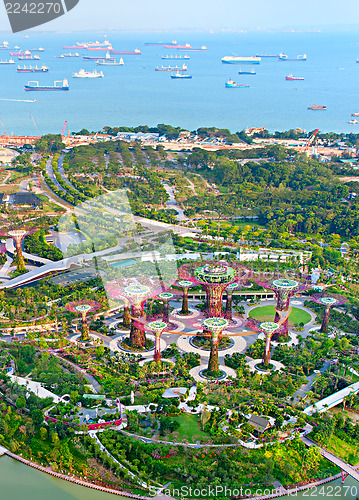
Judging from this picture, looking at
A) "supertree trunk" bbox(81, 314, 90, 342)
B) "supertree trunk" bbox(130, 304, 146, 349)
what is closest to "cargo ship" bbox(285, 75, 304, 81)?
"supertree trunk" bbox(130, 304, 146, 349)

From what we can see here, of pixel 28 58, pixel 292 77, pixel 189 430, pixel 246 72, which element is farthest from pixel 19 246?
pixel 28 58

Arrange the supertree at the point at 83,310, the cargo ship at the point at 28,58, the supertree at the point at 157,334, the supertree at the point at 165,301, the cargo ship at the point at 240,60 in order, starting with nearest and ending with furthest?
the supertree at the point at 157,334, the supertree at the point at 83,310, the supertree at the point at 165,301, the cargo ship at the point at 28,58, the cargo ship at the point at 240,60

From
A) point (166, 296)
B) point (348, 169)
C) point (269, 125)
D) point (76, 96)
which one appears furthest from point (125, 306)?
point (76, 96)

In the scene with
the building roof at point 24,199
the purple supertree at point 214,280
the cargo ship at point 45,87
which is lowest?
the building roof at point 24,199

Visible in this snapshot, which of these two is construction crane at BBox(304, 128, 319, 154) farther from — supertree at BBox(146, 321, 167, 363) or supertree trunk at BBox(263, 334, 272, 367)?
supertree at BBox(146, 321, 167, 363)

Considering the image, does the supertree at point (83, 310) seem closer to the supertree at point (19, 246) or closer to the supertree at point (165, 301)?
the supertree at point (165, 301)

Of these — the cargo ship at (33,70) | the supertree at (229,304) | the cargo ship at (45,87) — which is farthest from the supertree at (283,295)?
the cargo ship at (33,70)

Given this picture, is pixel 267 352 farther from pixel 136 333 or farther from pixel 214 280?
pixel 136 333
